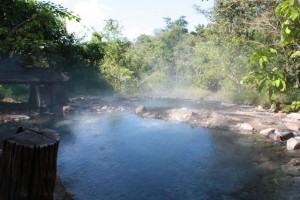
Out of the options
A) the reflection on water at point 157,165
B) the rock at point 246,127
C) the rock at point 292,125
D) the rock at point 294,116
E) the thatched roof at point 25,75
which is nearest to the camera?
the reflection on water at point 157,165

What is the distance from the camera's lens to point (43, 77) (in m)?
23.7

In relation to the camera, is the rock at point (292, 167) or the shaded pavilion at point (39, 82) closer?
the rock at point (292, 167)

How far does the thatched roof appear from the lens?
2145cm

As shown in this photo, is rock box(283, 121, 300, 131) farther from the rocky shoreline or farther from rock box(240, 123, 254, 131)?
rock box(240, 123, 254, 131)

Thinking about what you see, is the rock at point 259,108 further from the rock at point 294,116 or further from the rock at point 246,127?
the rock at point 246,127

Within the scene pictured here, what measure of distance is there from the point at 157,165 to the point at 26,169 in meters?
8.21

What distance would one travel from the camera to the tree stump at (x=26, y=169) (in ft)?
10.3

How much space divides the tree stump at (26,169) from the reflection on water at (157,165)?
16.8 feet

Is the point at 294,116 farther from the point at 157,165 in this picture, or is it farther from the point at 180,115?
the point at 157,165

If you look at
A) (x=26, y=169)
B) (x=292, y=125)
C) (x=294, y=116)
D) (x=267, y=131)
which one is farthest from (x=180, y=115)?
(x=26, y=169)

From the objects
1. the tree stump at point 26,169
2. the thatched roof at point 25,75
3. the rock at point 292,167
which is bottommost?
the rock at point 292,167

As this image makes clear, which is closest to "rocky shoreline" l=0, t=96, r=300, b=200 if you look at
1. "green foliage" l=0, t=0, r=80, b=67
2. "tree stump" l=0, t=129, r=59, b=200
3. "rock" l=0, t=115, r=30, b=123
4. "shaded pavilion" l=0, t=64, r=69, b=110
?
"rock" l=0, t=115, r=30, b=123

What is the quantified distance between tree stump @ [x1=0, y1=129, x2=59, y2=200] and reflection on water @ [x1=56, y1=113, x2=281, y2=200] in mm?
5122

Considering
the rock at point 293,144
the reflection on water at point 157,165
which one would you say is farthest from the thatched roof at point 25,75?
the rock at point 293,144
